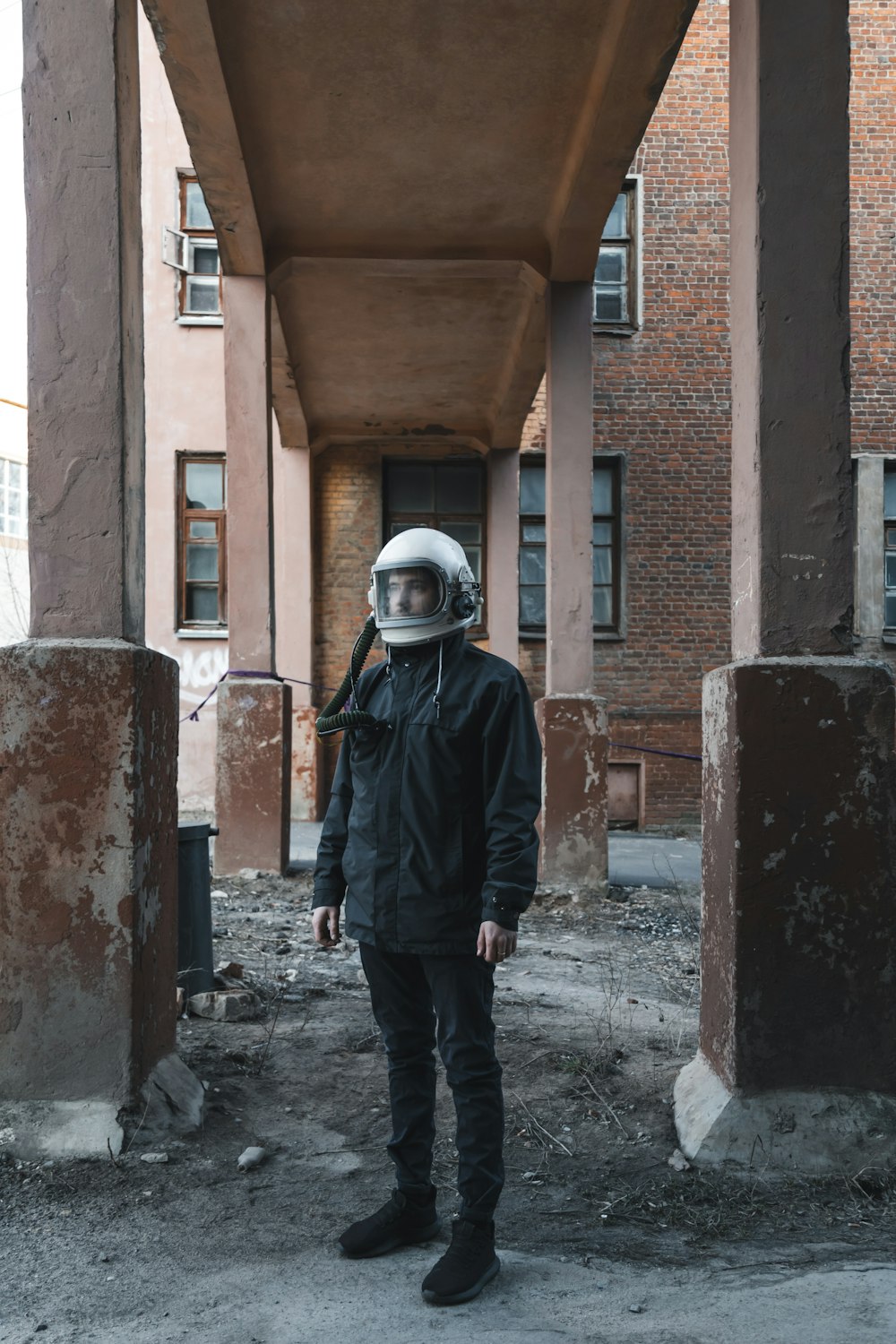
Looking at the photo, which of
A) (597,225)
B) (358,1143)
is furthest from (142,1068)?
(597,225)

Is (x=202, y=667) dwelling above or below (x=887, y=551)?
below

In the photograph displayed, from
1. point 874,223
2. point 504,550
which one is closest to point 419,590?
point 504,550

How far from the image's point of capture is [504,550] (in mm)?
13617

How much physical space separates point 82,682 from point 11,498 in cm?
2543

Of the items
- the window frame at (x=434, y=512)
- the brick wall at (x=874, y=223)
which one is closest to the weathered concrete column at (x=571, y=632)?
the window frame at (x=434, y=512)

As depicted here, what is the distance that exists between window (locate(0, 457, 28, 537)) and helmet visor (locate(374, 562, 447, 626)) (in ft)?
82.3

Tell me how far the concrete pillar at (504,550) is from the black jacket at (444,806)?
33.6 ft

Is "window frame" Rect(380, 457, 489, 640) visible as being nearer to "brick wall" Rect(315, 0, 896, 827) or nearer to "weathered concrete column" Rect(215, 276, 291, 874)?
"brick wall" Rect(315, 0, 896, 827)

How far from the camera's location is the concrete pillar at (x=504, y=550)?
1345 cm

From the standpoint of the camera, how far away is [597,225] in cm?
806

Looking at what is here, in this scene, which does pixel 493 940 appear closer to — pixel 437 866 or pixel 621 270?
pixel 437 866

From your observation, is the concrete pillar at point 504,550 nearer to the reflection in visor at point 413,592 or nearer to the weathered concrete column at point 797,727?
the weathered concrete column at point 797,727

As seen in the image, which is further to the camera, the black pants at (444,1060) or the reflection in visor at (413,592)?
the reflection in visor at (413,592)

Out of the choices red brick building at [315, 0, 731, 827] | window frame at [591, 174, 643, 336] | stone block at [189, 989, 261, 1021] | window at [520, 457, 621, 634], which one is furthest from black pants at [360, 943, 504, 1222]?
window frame at [591, 174, 643, 336]
